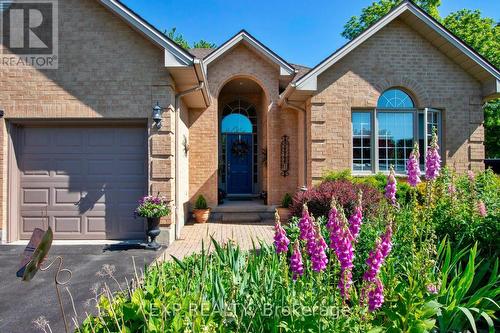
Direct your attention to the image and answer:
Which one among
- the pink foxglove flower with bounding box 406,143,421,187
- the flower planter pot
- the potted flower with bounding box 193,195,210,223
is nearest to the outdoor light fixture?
the flower planter pot

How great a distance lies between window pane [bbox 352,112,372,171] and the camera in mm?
9484

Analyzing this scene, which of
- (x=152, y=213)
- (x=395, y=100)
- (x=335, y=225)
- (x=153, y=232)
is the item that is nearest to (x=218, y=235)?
(x=153, y=232)

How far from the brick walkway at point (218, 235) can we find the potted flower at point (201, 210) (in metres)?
0.44

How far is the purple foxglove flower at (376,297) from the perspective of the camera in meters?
1.99

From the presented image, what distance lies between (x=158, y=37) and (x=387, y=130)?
7.15m

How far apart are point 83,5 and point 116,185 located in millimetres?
4238

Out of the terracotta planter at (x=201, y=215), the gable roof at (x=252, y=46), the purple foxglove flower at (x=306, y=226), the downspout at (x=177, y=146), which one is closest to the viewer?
the purple foxglove flower at (x=306, y=226)

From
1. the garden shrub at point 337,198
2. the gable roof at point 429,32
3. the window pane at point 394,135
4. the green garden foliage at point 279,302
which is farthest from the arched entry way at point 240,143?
the green garden foliage at point 279,302

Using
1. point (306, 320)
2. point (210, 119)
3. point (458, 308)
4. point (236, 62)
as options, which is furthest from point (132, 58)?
point (458, 308)

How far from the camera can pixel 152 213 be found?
654 cm

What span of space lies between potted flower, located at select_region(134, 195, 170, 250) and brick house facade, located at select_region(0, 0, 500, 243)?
1.21ft

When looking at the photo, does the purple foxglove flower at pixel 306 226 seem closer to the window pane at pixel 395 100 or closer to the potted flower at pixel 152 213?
the potted flower at pixel 152 213

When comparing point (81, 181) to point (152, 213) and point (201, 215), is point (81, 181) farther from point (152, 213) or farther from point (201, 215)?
point (201, 215)

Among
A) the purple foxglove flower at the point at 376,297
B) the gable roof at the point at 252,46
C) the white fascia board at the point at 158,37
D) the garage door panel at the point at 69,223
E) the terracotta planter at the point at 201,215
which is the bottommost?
the terracotta planter at the point at 201,215
